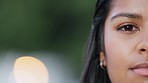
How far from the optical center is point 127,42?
8.58 feet

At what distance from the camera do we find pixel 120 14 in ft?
8.80

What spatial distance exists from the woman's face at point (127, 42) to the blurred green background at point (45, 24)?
1.87 meters

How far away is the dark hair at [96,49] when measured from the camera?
2.87 metres

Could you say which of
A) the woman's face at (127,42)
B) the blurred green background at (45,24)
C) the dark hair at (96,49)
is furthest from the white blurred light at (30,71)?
A: the woman's face at (127,42)

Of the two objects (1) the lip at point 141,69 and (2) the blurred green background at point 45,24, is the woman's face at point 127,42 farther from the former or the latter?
(2) the blurred green background at point 45,24

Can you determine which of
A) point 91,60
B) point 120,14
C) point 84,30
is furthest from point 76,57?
point 120,14

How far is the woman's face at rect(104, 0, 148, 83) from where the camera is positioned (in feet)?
8.21

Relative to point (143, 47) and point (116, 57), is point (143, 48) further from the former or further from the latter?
point (116, 57)

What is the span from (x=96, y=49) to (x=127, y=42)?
337 mm

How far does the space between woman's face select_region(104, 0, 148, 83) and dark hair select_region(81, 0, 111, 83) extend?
8 centimetres

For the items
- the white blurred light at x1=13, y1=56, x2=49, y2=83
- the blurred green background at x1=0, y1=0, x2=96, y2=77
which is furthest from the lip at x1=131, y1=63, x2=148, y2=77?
the blurred green background at x1=0, y1=0, x2=96, y2=77

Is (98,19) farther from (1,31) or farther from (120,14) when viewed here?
(1,31)

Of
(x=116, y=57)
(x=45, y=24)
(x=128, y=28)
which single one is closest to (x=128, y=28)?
(x=128, y=28)

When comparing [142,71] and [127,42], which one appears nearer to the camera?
[142,71]
